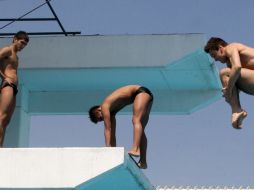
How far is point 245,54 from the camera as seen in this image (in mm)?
9945

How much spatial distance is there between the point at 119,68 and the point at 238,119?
6.04 meters

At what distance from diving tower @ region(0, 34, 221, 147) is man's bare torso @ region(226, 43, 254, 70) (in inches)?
194

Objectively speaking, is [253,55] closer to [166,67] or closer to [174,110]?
[166,67]

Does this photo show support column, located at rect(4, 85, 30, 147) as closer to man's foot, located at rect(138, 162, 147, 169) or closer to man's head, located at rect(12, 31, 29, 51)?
man's head, located at rect(12, 31, 29, 51)

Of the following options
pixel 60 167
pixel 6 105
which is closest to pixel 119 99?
pixel 60 167

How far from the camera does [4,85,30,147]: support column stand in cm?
1566

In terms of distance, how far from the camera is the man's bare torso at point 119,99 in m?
11.3

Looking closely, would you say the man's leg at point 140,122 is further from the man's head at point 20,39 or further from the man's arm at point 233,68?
the man's head at point 20,39

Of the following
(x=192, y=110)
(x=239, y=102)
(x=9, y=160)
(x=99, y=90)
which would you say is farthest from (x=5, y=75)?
(x=192, y=110)

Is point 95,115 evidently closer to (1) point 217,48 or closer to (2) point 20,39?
(2) point 20,39

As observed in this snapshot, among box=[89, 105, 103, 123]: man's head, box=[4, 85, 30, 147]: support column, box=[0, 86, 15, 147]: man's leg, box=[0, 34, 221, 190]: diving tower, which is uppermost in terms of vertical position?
box=[0, 34, 221, 190]: diving tower

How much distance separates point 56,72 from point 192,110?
3145 millimetres

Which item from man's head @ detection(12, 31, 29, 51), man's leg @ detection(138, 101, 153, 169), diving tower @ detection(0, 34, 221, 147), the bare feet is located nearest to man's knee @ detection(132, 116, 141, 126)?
man's leg @ detection(138, 101, 153, 169)

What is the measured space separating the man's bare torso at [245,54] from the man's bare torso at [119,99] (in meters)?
2.02
